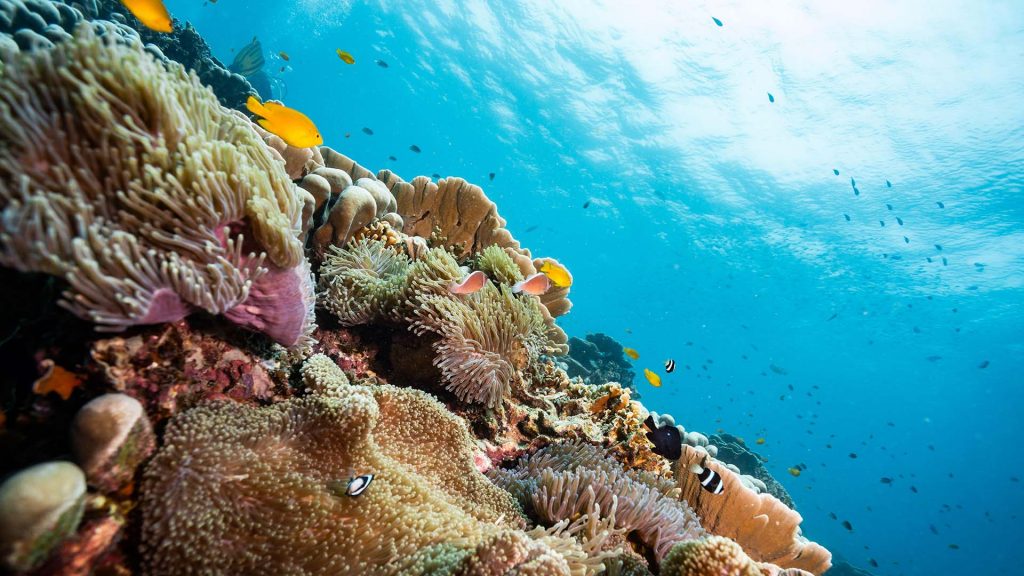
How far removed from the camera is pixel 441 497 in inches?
104

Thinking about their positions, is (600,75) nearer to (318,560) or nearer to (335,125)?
(318,560)

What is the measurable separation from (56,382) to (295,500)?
3.60ft

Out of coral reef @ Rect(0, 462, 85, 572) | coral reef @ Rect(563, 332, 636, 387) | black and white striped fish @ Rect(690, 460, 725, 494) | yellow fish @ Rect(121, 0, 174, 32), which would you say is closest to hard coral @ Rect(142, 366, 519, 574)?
coral reef @ Rect(0, 462, 85, 572)

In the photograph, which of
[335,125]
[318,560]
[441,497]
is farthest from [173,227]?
[335,125]

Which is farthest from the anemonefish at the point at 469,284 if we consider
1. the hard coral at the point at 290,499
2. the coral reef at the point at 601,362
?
the coral reef at the point at 601,362

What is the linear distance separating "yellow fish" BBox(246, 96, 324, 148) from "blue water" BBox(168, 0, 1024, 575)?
61.5 ft

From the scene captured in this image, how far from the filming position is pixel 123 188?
1.81 m

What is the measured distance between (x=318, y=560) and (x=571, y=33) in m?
34.6

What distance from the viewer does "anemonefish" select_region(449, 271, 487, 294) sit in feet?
11.7

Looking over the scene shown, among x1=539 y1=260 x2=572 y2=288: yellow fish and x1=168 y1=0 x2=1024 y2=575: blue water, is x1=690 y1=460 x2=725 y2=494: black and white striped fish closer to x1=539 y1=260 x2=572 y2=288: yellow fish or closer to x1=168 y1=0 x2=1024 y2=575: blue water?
x1=539 y1=260 x2=572 y2=288: yellow fish

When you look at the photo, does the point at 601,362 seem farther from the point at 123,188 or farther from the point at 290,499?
the point at 123,188

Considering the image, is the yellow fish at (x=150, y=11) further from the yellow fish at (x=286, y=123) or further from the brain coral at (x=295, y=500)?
the brain coral at (x=295, y=500)

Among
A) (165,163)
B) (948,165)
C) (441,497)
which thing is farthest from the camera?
(948,165)

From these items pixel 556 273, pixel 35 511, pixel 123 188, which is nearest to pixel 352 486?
pixel 35 511
